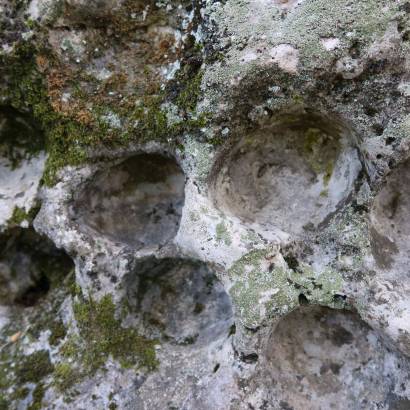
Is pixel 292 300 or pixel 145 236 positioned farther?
pixel 145 236

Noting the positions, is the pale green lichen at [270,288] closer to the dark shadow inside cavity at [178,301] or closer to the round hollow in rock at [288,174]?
the round hollow in rock at [288,174]

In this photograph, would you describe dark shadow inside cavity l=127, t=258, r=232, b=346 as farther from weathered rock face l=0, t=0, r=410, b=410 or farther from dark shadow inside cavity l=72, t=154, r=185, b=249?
dark shadow inside cavity l=72, t=154, r=185, b=249

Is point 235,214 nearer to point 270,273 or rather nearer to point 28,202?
point 270,273

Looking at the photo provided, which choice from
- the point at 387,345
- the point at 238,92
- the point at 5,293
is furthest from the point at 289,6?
the point at 5,293

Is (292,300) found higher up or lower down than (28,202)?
higher up

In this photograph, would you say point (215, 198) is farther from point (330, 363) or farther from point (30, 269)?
point (30, 269)

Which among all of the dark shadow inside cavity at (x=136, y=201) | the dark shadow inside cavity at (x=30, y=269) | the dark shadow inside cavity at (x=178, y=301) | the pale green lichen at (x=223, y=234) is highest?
the pale green lichen at (x=223, y=234)

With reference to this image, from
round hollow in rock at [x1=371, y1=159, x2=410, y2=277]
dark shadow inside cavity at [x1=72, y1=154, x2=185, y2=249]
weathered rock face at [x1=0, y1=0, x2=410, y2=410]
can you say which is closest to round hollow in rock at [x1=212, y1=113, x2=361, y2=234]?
weathered rock face at [x1=0, y1=0, x2=410, y2=410]

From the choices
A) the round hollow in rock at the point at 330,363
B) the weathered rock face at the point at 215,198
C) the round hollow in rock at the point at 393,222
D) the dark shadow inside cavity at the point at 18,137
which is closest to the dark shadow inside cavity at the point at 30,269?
the weathered rock face at the point at 215,198
